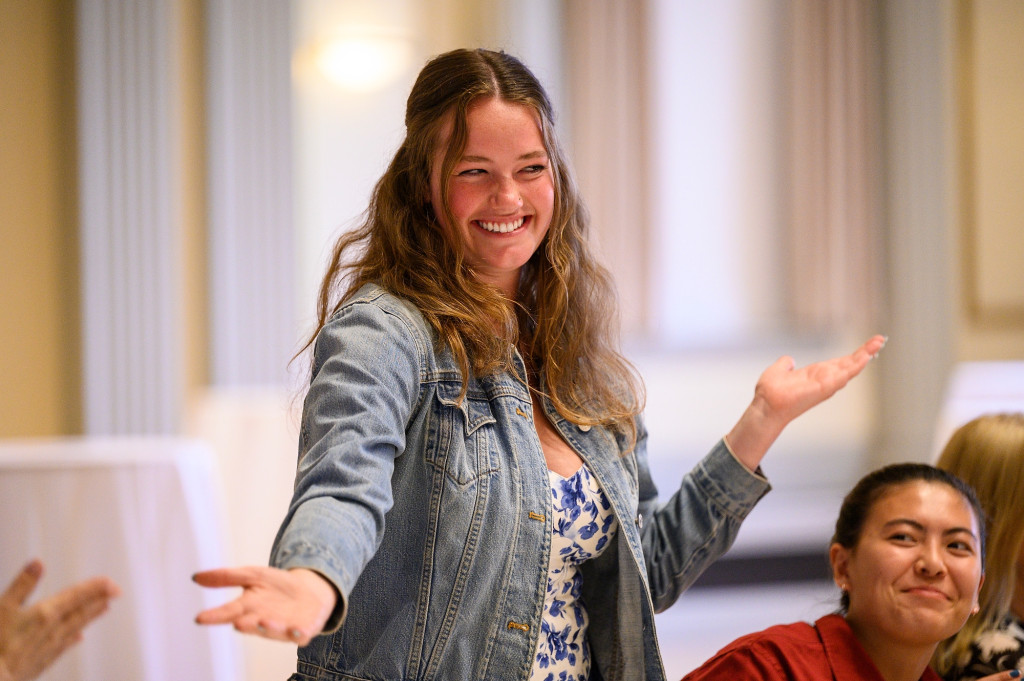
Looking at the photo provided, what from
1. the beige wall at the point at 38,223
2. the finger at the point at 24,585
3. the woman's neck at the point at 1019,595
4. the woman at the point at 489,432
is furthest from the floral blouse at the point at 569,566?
the beige wall at the point at 38,223

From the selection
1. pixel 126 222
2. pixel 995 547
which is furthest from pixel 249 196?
pixel 995 547

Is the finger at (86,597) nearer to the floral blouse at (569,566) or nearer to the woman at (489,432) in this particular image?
the woman at (489,432)

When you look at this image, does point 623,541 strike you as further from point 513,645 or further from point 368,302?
point 368,302

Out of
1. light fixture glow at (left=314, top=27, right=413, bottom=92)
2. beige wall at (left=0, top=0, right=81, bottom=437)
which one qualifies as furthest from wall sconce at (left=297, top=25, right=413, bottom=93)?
beige wall at (left=0, top=0, right=81, bottom=437)

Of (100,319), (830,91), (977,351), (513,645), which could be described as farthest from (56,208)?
(977,351)

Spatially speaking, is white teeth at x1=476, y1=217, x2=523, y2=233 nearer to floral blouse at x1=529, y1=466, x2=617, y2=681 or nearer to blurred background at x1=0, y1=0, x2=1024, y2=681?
floral blouse at x1=529, y1=466, x2=617, y2=681

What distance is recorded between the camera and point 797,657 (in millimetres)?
1330

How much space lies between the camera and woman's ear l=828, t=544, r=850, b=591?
146cm

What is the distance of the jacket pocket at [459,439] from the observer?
115 centimetres

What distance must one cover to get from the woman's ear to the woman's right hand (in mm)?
889

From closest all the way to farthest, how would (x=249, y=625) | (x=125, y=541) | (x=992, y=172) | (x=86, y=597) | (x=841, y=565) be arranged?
1. (x=249, y=625)
2. (x=86, y=597)
3. (x=841, y=565)
4. (x=125, y=541)
5. (x=992, y=172)

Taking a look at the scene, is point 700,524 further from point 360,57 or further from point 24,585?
point 360,57

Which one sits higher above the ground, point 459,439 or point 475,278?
point 475,278

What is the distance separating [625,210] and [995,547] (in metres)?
3.39
